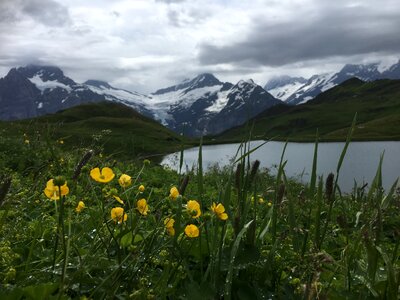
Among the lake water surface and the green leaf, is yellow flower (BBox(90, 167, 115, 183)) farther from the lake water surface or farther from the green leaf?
the lake water surface

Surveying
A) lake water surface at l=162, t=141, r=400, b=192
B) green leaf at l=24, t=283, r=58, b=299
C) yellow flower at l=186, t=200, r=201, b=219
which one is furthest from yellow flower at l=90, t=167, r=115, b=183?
lake water surface at l=162, t=141, r=400, b=192

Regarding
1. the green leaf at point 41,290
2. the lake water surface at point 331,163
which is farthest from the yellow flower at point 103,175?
the lake water surface at point 331,163

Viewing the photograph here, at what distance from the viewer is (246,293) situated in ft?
10.9

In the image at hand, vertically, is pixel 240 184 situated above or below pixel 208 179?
above

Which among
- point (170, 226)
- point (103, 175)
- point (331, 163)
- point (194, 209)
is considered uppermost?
point (103, 175)

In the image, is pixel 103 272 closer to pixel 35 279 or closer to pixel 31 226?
pixel 35 279

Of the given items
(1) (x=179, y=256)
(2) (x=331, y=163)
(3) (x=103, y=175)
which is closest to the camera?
(3) (x=103, y=175)

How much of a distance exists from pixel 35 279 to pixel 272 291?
1880 millimetres

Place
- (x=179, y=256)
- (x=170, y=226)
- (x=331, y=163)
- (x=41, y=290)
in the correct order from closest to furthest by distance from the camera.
Answer: 1. (x=41, y=290)
2. (x=170, y=226)
3. (x=179, y=256)
4. (x=331, y=163)

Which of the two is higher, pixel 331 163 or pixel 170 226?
pixel 170 226

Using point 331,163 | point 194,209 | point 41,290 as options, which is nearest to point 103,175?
point 194,209

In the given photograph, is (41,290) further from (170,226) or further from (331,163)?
(331,163)

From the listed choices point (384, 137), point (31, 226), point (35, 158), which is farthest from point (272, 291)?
point (384, 137)

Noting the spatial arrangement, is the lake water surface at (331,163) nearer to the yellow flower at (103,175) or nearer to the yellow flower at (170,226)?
the yellow flower at (170,226)
